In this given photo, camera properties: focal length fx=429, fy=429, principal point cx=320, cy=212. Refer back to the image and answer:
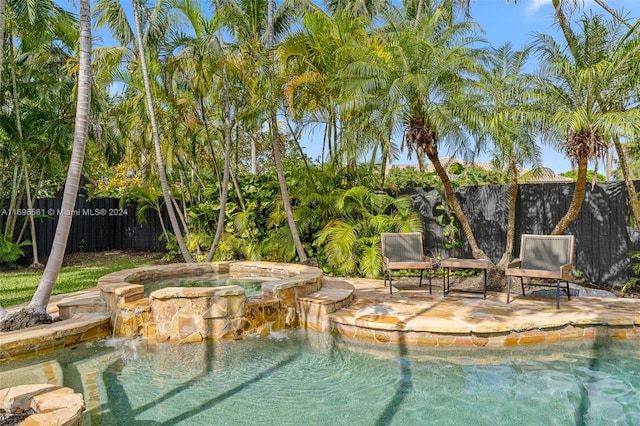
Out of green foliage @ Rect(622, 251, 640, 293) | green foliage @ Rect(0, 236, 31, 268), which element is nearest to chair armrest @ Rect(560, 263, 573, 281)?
green foliage @ Rect(622, 251, 640, 293)

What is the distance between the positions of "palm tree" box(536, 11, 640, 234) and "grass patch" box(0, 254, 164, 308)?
28.3ft

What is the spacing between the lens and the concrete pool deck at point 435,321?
482 cm

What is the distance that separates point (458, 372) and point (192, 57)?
7.74 metres

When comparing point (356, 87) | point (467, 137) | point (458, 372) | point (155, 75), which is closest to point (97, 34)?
point (155, 75)

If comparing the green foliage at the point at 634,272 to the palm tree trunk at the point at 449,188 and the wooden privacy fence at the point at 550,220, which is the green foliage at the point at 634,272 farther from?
the palm tree trunk at the point at 449,188

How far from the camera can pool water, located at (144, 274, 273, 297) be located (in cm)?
761

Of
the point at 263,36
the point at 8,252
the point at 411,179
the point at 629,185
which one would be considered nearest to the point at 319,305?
the point at 629,185

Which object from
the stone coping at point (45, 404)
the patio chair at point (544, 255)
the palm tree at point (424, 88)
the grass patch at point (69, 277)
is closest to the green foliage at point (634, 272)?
the patio chair at point (544, 255)

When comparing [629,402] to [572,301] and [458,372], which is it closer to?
[458,372]

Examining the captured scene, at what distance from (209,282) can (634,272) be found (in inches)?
290

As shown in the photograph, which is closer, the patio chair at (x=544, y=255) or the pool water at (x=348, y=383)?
the pool water at (x=348, y=383)

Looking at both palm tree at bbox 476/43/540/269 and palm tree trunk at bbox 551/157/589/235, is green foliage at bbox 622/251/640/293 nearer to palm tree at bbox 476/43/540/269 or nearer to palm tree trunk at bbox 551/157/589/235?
palm tree trunk at bbox 551/157/589/235

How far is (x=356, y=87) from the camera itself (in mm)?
7902

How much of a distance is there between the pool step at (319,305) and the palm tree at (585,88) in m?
4.03
